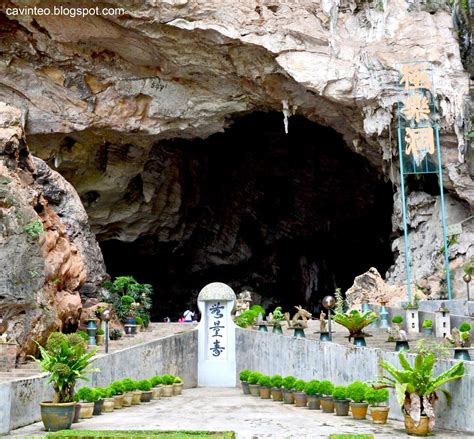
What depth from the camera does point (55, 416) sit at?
8781mm

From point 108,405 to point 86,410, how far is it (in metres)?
0.91

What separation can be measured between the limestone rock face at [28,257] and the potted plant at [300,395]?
529 centimetres

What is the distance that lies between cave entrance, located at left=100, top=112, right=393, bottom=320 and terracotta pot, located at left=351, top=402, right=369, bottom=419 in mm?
17498

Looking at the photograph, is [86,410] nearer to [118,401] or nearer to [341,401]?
[118,401]

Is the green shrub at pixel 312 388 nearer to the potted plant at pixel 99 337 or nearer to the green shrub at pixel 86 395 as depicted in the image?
the green shrub at pixel 86 395

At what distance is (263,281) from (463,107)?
565 inches

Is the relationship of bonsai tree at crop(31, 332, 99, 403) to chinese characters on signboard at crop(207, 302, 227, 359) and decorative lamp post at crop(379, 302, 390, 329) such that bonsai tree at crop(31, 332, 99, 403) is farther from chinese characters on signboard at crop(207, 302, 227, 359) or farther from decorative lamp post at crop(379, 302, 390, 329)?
decorative lamp post at crop(379, 302, 390, 329)

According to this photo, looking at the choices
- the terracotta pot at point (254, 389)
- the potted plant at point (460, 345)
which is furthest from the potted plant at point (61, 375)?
the potted plant at point (460, 345)

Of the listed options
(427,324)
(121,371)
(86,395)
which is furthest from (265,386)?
(427,324)

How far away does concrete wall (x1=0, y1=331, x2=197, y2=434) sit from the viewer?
8867mm

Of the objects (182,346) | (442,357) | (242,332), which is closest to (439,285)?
(242,332)

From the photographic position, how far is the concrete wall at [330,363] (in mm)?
8109

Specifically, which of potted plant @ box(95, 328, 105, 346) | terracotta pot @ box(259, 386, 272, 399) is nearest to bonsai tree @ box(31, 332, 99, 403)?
terracotta pot @ box(259, 386, 272, 399)

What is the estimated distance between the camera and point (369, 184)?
2820cm
